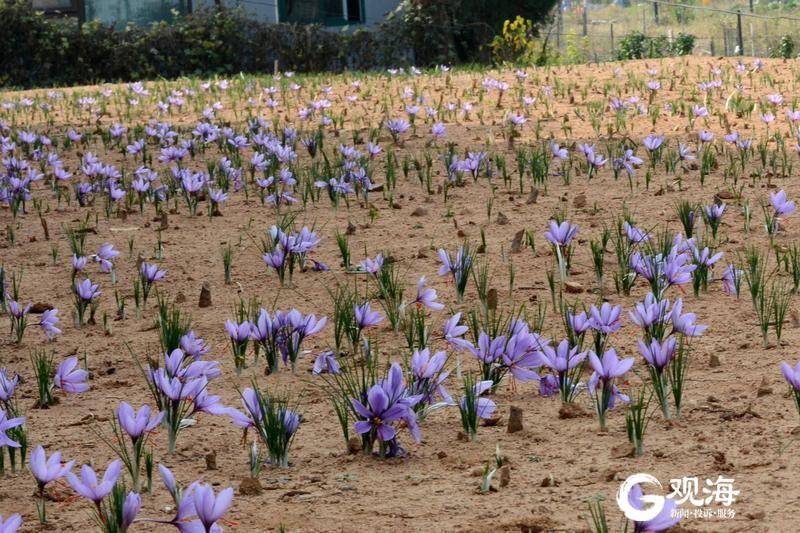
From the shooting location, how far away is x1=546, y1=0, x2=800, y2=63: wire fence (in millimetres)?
32750

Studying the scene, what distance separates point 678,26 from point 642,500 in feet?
187

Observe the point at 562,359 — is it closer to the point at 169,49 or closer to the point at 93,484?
the point at 93,484

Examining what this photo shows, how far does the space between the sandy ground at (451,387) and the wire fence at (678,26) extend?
17.1 metres

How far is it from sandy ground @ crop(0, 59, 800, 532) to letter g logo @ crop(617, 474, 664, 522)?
6cm

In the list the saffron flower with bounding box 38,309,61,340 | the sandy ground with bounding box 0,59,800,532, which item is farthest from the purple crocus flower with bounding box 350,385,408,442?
the saffron flower with bounding box 38,309,61,340

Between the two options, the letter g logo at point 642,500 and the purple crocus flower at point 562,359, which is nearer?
the letter g logo at point 642,500

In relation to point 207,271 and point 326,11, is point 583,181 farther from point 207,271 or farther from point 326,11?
point 326,11

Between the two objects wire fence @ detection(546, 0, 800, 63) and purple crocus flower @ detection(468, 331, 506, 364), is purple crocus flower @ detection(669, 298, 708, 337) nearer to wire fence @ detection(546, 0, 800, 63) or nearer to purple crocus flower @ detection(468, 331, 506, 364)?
purple crocus flower @ detection(468, 331, 506, 364)

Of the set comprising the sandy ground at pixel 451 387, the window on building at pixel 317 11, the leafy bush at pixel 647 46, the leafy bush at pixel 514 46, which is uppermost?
the window on building at pixel 317 11

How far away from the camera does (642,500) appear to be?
1.83m

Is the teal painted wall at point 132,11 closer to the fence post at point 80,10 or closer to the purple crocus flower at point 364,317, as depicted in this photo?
the fence post at point 80,10

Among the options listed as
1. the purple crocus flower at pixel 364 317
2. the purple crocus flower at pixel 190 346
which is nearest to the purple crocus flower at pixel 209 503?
the purple crocus flower at pixel 190 346

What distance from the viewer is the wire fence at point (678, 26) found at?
107 ft

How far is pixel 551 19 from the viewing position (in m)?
19.1
